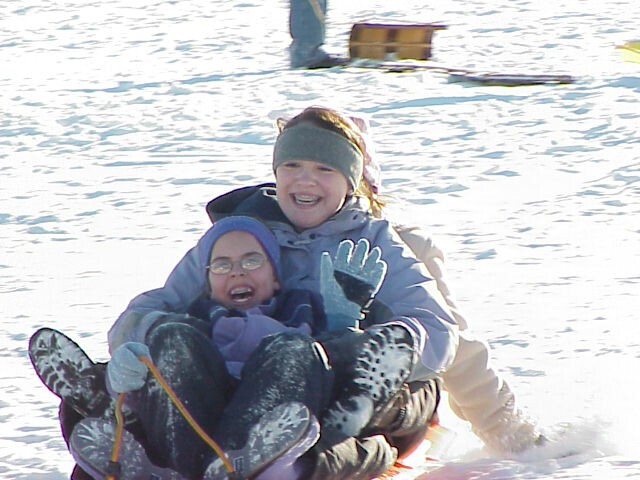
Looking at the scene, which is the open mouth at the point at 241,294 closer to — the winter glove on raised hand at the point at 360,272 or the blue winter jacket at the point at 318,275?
the blue winter jacket at the point at 318,275

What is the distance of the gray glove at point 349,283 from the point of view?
2.85m

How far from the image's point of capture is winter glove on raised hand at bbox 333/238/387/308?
284 cm

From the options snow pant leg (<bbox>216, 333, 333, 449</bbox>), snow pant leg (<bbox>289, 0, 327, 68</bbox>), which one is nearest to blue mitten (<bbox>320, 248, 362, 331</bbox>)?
snow pant leg (<bbox>216, 333, 333, 449</bbox>)

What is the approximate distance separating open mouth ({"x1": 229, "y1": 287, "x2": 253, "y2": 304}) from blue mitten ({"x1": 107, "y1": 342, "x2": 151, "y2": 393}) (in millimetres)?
371

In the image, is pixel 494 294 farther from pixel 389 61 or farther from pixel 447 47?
pixel 447 47

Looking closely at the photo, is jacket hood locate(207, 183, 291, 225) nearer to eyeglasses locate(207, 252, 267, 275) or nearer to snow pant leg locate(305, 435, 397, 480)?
eyeglasses locate(207, 252, 267, 275)

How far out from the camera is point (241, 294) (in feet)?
9.71

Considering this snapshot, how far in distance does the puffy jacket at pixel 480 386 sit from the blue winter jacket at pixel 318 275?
0.18 metres

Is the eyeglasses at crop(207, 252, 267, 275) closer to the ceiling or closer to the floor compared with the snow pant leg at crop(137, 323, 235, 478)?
closer to the ceiling

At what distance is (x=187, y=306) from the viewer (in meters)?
3.08

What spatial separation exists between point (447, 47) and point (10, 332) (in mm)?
7196

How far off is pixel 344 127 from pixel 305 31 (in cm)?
697

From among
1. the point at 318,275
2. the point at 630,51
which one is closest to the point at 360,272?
the point at 318,275

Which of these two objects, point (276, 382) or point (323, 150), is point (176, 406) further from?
point (323, 150)
